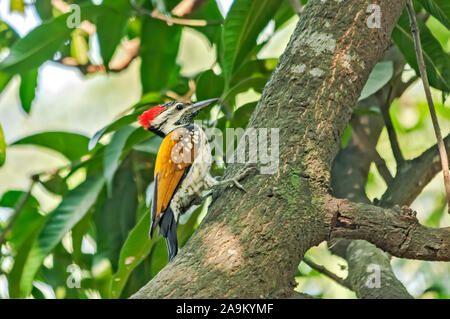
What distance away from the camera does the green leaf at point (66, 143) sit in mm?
3645

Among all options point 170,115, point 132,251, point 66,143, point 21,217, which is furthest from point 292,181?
point 21,217

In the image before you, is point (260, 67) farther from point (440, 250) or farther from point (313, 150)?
point (440, 250)

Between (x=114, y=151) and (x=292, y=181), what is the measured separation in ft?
4.26

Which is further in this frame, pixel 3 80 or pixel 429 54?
pixel 3 80

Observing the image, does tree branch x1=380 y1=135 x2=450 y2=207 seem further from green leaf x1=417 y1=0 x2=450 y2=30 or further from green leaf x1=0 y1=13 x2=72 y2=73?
green leaf x1=0 y1=13 x2=72 y2=73

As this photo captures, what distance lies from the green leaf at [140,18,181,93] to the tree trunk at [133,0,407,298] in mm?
1919

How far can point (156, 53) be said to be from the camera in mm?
4223

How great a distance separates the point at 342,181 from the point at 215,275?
198 centimetres

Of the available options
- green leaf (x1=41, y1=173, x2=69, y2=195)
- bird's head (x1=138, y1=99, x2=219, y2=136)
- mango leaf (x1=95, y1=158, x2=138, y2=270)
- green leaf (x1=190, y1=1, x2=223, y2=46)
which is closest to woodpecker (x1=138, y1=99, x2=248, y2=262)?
bird's head (x1=138, y1=99, x2=219, y2=136)

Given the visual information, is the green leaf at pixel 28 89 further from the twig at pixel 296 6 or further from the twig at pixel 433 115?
the twig at pixel 433 115

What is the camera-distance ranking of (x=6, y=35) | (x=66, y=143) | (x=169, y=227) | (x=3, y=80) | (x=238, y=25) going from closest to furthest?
(x=169, y=227)
(x=238, y=25)
(x=66, y=143)
(x=3, y=80)
(x=6, y=35)

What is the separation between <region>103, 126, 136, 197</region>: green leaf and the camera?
2965 millimetres

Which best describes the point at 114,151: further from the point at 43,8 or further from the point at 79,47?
the point at 43,8

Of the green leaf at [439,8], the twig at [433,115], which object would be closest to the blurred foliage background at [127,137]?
the green leaf at [439,8]
